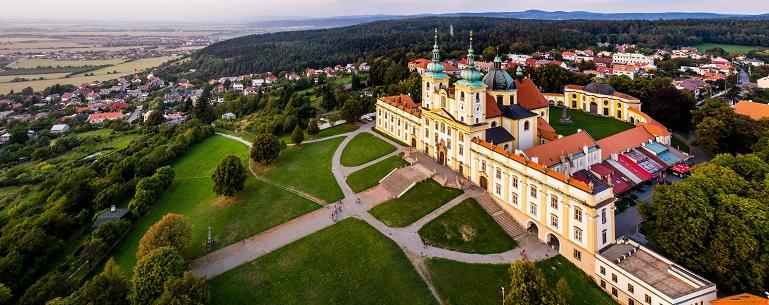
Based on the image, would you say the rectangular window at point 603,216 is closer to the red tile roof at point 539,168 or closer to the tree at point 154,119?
the red tile roof at point 539,168

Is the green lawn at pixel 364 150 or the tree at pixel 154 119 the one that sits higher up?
the tree at pixel 154 119

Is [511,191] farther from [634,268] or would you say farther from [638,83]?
[638,83]

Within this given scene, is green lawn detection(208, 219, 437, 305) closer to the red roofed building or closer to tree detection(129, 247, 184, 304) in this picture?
tree detection(129, 247, 184, 304)

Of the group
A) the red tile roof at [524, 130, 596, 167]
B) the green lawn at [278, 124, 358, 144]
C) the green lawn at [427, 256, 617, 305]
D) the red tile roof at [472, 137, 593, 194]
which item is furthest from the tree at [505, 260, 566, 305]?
the green lawn at [278, 124, 358, 144]

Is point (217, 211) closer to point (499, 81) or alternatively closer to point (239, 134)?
point (499, 81)

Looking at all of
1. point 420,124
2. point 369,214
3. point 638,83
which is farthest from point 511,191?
point 638,83

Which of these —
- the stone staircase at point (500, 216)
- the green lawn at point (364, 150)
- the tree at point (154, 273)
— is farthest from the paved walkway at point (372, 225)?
the green lawn at point (364, 150)

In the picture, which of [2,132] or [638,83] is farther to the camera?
[2,132]
